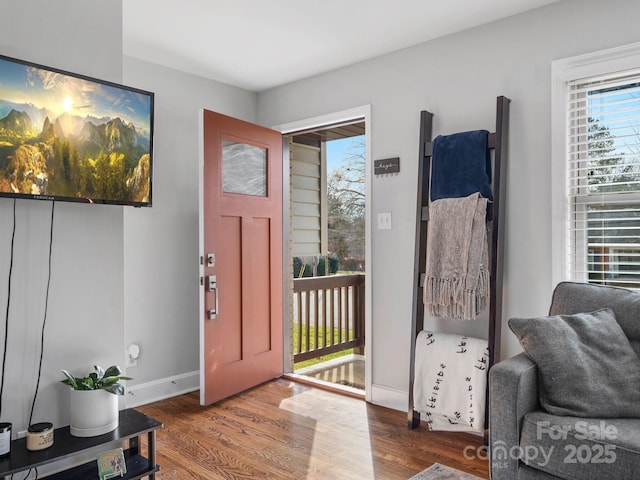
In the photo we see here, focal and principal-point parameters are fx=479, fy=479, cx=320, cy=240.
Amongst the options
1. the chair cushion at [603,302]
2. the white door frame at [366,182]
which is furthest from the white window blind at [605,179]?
the white door frame at [366,182]

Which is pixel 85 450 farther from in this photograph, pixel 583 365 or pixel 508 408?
pixel 583 365

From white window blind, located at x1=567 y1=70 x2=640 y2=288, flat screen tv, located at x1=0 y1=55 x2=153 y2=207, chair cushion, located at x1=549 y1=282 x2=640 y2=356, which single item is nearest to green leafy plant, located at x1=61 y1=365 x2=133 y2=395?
flat screen tv, located at x1=0 y1=55 x2=153 y2=207

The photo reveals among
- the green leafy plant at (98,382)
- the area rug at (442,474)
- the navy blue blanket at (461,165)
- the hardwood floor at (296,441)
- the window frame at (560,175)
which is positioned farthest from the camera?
the navy blue blanket at (461,165)

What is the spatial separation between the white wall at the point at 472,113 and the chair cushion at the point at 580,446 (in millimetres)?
938

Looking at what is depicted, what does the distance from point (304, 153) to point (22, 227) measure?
130 inches

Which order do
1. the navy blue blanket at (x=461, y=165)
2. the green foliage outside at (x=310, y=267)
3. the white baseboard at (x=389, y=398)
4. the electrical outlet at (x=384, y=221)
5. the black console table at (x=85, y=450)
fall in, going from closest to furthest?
1. the black console table at (x=85, y=450)
2. the navy blue blanket at (x=461, y=165)
3. the white baseboard at (x=389, y=398)
4. the electrical outlet at (x=384, y=221)
5. the green foliage outside at (x=310, y=267)

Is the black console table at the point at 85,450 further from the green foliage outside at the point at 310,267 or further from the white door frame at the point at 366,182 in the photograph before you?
the green foliage outside at the point at 310,267

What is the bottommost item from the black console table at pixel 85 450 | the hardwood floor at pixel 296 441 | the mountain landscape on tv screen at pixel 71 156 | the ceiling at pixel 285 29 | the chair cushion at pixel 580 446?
the hardwood floor at pixel 296 441

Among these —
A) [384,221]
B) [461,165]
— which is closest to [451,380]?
[384,221]

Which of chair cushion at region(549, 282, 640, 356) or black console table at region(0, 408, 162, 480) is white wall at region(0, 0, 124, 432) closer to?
black console table at region(0, 408, 162, 480)

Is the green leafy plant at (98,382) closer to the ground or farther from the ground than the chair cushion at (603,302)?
closer to the ground

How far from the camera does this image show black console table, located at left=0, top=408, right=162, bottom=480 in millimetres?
1777

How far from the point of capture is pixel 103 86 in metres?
2.20

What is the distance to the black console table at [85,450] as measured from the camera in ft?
5.83
